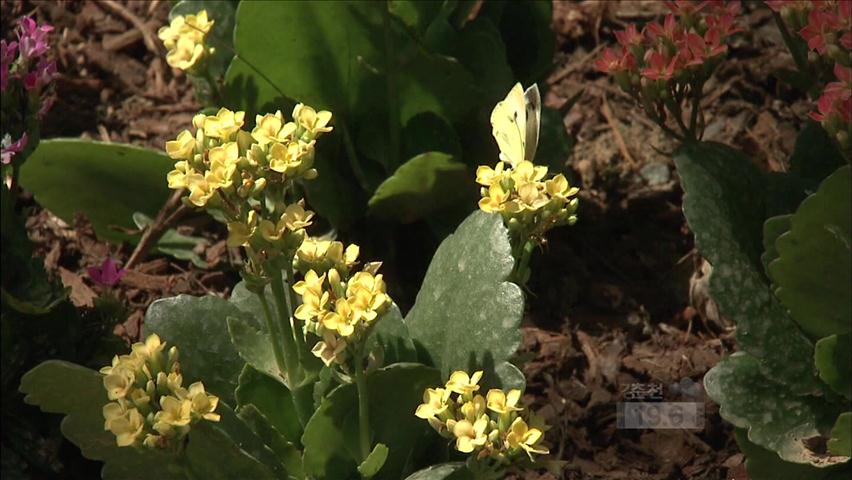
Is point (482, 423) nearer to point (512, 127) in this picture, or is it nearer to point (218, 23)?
point (512, 127)

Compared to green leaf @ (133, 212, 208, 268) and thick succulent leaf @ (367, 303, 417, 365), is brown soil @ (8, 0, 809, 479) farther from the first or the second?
thick succulent leaf @ (367, 303, 417, 365)

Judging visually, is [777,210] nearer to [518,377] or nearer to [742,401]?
[742,401]

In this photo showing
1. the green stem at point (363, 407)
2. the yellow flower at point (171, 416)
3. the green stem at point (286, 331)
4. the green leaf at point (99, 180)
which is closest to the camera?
the yellow flower at point (171, 416)

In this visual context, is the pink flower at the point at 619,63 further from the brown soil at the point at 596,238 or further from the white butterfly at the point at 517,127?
the white butterfly at the point at 517,127

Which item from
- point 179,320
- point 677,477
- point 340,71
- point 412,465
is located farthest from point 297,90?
point 677,477

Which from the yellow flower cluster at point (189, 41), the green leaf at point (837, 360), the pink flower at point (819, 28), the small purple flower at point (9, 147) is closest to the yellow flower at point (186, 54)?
the yellow flower cluster at point (189, 41)

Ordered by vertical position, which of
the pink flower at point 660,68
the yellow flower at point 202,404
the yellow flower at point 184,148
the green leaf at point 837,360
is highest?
the yellow flower at point 184,148

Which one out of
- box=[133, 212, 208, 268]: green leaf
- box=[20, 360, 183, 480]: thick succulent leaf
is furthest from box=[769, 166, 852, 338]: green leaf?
box=[133, 212, 208, 268]: green leaf
